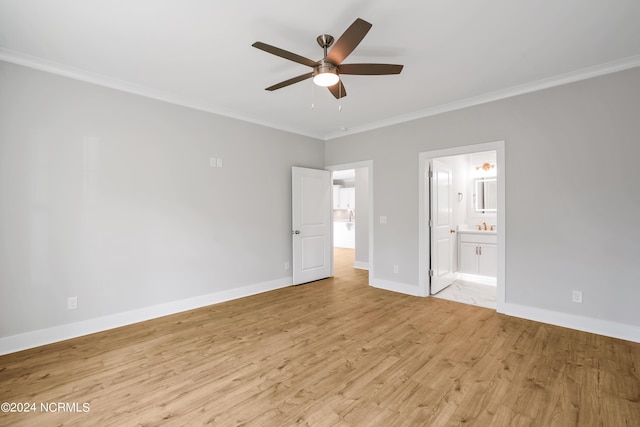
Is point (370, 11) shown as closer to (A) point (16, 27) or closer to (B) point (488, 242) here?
(A) point (16, 27)

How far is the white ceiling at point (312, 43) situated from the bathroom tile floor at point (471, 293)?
2.77 metres

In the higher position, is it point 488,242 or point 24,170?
point 24,170

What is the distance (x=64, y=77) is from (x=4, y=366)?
9.08 feet

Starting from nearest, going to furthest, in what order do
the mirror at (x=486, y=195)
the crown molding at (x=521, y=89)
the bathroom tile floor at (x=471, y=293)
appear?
1. the crown molding at (x=521, y=89)
2. the bathroom tile floor at (x=471, y=293)
3. the mirror at (x=486, y=195)

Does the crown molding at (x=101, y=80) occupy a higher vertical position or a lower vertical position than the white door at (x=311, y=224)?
higher

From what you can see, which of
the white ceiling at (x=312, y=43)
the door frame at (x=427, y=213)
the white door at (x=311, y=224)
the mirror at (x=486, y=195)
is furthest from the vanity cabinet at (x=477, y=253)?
the white ceiling at (x=312, y=43)

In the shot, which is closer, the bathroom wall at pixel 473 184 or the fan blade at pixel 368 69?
the fan blade at pixel 368 69

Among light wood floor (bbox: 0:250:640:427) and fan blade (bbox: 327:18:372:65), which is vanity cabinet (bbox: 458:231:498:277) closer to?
light wood floor (bbox: 0:250:640:427)

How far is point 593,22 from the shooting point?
7.50 ft

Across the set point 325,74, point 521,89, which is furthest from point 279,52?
point 521,89

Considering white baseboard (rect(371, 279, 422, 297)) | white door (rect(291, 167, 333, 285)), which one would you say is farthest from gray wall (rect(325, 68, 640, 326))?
white door (rect(291, 167, 333, 285))

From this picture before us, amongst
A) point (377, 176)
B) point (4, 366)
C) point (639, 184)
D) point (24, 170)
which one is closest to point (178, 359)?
point (4, 366)

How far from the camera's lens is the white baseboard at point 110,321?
2801mm

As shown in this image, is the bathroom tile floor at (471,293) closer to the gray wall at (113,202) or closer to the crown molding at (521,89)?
the crown molding at (521,89)
